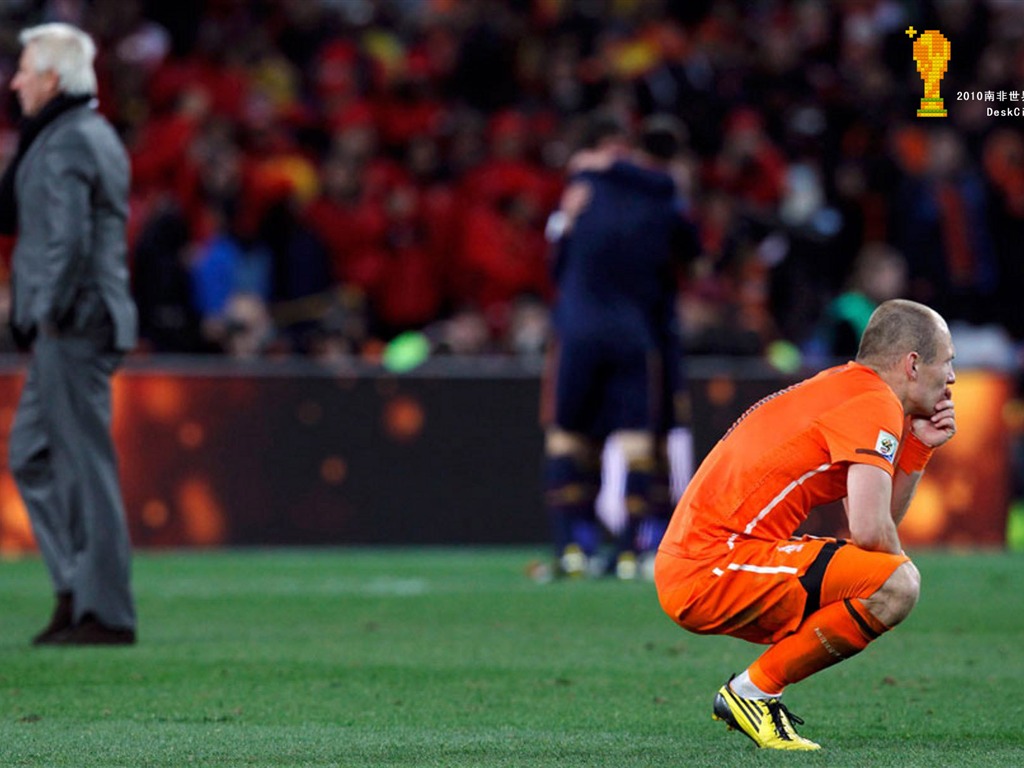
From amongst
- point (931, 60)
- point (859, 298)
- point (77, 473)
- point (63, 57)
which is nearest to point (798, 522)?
point (77, 473)

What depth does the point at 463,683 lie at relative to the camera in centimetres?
738

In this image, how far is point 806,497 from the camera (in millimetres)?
5789

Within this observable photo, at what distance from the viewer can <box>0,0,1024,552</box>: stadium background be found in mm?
13930

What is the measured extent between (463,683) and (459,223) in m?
10.2

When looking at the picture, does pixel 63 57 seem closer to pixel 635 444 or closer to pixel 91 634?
pixel 91 634

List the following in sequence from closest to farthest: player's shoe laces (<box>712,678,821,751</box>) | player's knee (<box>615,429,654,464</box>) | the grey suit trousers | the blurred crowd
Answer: player's shoe laces (<box>712,678,821,751</box>)
the grey suit trousers
player's knee (<box>615,429,654,464</box>)
the blurred crowd

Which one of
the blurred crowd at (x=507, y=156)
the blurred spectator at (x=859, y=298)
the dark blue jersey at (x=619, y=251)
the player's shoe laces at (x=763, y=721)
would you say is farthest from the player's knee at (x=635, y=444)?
the player's shoe laces at (x=763, y=721)

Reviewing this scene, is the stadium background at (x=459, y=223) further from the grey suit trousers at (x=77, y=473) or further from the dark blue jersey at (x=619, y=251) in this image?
the grey suit trousers at (x=77, y=473)

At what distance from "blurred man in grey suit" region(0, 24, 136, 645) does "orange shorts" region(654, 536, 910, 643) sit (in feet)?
10.6

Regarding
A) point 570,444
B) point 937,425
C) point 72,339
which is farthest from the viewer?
point 570,444

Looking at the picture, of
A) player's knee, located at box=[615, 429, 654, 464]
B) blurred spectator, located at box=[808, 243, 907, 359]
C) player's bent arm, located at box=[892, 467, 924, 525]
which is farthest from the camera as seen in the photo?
blurred spectator, located at box=[808, 243, 907, 359]

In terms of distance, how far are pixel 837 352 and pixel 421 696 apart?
7.75 meters

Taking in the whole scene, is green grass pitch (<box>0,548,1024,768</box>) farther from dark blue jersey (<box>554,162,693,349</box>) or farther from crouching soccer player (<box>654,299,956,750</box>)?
dark blue jersey (<box>554,162,693,349</box>)

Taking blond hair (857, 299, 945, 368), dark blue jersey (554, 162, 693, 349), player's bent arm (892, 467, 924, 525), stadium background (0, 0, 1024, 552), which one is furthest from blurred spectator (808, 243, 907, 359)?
blond hair (857, 299, 945, 368)
